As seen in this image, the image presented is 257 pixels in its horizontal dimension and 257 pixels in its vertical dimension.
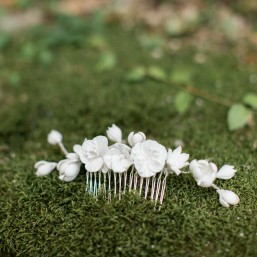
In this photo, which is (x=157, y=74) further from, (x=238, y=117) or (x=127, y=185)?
(x=127, y=185)

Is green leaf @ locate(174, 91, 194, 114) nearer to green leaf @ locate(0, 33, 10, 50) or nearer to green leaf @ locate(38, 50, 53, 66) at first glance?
A: green leaf @ locate(38, 50, 53, 66)

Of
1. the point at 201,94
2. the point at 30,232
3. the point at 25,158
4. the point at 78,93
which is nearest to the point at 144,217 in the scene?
the point at 30,232

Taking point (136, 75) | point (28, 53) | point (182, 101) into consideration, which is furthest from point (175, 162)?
point (28, 53)

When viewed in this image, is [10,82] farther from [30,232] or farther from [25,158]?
[30,232]

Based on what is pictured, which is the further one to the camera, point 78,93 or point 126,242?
point 78,93

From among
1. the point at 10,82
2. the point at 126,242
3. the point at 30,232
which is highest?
the point at 126,242

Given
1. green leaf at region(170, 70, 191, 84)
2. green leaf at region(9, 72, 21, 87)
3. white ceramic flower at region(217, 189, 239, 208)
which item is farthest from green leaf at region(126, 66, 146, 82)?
white ceramic flower at region(217, 189, 239, 208)

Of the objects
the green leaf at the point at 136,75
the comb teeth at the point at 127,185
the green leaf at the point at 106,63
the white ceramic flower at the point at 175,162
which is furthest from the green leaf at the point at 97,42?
the white ceramic flower at the point at 175,162

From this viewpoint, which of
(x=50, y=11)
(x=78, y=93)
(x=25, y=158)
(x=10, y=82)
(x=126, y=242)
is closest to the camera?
(x=126, y=242)
